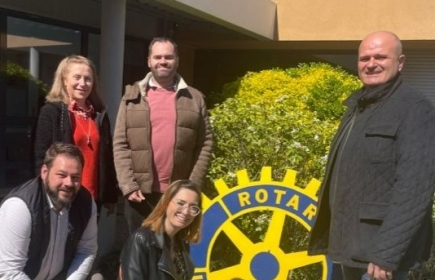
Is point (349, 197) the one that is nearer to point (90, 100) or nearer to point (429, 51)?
point (90, 100)

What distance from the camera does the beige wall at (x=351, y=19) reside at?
36.0 feet

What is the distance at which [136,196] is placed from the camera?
414cm

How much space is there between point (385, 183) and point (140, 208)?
1.87 meters

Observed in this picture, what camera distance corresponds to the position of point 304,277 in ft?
16.8

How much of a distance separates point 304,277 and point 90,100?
2218 mm

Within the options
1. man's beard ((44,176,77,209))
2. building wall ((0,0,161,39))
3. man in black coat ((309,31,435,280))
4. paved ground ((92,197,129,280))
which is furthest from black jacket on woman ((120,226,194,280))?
building wall ((0,0,161,39))

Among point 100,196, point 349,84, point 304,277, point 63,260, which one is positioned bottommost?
point 304,277

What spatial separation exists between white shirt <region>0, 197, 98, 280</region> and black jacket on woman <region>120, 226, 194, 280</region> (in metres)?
0.41

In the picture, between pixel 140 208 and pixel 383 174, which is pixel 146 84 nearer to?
pixel 140 208

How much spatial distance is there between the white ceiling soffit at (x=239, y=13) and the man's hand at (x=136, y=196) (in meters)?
3.88

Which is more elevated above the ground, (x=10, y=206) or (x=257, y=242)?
(x=10, y=206)

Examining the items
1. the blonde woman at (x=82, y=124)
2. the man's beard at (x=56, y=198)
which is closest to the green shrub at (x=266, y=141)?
the blonde woman at (x=82, y=124)

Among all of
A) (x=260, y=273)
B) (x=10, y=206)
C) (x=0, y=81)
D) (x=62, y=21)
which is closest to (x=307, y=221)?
(x=260, y=273)

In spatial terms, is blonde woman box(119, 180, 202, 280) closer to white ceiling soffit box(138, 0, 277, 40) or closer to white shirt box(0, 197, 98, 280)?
white shirt box(0, 197, 98, 280)
